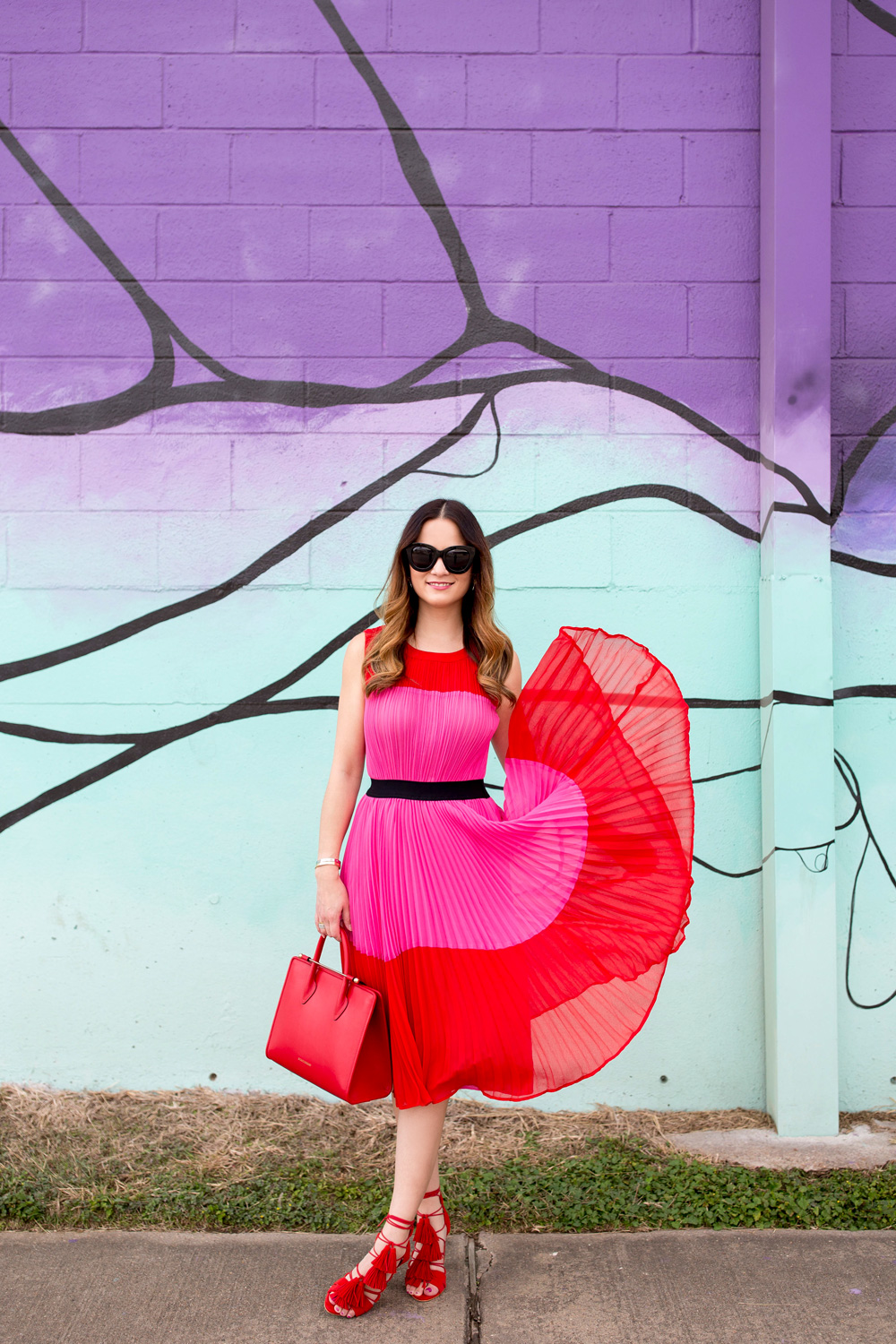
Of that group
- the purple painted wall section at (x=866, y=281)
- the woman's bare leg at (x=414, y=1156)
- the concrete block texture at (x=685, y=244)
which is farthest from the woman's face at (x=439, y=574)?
the purple painted wall section at (x=866, y=281)

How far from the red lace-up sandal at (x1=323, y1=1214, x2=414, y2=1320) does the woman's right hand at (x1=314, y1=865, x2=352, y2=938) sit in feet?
2.11

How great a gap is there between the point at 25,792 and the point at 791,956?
8.08 feet

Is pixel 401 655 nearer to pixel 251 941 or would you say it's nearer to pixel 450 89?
pixel 251 941

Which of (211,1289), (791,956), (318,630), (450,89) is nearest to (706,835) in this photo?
(791,956)

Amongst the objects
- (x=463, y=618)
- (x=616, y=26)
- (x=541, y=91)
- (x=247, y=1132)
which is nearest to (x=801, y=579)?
(x=463, y=618)

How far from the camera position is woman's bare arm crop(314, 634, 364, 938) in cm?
219

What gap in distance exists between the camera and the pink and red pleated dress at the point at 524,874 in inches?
83.7

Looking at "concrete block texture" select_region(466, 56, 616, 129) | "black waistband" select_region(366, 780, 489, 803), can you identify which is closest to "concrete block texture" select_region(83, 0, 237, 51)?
"concrete block texture" select_region(466, 56, 616, 129)

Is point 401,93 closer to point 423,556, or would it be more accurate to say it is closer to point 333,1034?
point 423,556

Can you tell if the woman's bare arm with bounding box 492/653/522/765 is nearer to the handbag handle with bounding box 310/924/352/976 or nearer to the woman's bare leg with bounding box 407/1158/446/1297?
the handbag handle with bounding box 310/924/352/976

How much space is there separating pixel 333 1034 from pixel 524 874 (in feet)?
1.75

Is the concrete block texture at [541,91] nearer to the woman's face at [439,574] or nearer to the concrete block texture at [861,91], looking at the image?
the concrete block texture at [861,91]

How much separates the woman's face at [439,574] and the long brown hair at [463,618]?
1 centimetres

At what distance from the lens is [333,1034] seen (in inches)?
80.6
